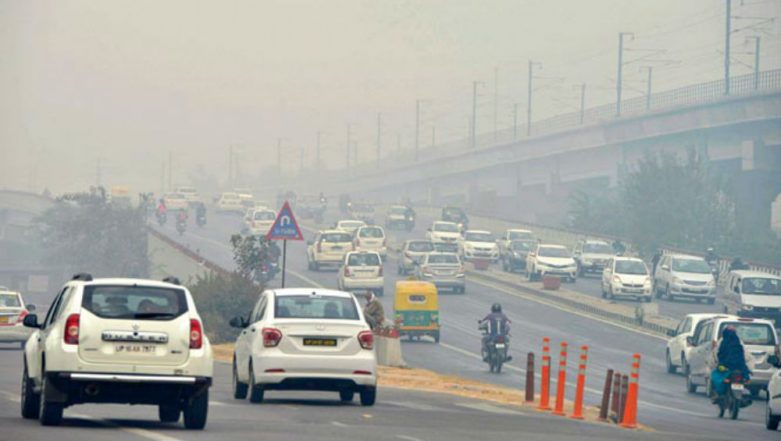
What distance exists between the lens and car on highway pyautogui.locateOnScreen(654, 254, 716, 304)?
196 ft

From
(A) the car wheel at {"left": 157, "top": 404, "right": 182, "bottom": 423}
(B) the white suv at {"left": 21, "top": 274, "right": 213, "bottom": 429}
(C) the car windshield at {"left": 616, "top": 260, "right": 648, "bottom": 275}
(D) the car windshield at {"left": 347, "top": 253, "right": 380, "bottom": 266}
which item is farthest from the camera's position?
(C) the car windshield at {"left": 616, "top": 260, "right": 648, "bottom": 275}

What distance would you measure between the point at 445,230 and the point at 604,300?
26.5m

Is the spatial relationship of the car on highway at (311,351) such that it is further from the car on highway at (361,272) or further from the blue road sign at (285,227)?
the car on highway at (361,272)

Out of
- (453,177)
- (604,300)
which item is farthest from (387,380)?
(453,177)

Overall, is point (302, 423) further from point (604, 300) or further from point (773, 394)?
point (604, 300)

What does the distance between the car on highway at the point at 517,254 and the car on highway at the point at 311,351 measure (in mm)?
53171

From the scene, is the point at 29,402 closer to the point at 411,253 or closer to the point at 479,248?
the point at 411,253

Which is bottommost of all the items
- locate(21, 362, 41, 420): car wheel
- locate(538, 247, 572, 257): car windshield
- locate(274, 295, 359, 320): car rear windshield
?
locate(21, 362, 41, 420): car wheel

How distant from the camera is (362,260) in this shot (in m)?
58.0

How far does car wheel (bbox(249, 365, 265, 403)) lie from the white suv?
4606 mm

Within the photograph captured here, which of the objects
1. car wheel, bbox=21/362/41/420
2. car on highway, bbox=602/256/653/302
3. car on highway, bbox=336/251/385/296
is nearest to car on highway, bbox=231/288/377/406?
car wheel, bbox=21/362/41/420

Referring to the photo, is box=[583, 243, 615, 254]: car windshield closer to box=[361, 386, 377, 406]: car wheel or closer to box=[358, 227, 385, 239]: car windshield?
box=[358, 227, 385, 239]: car windshield

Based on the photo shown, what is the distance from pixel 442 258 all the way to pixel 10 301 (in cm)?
2330

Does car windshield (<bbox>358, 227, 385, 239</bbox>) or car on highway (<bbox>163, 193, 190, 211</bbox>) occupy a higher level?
car on highway (<bbox>163, 193, 190, 211</bbox>)
